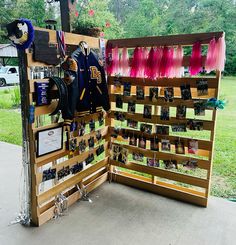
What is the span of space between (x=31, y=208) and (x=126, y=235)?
875 mm

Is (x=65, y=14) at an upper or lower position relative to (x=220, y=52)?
upper

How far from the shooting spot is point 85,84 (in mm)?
2367

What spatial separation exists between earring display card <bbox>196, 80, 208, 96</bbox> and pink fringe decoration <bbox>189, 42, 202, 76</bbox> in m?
0.10

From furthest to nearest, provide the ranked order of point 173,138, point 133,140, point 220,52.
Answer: point 133,140
point 173,138
point 220,52

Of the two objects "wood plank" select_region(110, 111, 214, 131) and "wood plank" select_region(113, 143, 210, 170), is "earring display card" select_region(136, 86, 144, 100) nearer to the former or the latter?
"wood plank" select_region(110, 111, 214, 131)

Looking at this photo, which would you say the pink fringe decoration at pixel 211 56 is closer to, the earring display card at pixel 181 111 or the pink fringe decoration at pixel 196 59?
the pink fringe decoration at pixel 196 59

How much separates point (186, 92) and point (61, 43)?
1.23 metres

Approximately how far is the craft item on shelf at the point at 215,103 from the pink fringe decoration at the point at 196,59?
292 mm

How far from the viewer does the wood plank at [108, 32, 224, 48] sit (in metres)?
2.18

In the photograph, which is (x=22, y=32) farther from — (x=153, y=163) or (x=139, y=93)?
(x=153, y=163)

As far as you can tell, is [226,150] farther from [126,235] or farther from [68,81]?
[68,81]

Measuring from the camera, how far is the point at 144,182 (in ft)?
9.35

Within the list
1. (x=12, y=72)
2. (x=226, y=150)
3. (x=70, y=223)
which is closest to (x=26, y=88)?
(x=70, y=223)

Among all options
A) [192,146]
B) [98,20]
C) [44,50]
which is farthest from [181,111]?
[44,50]
